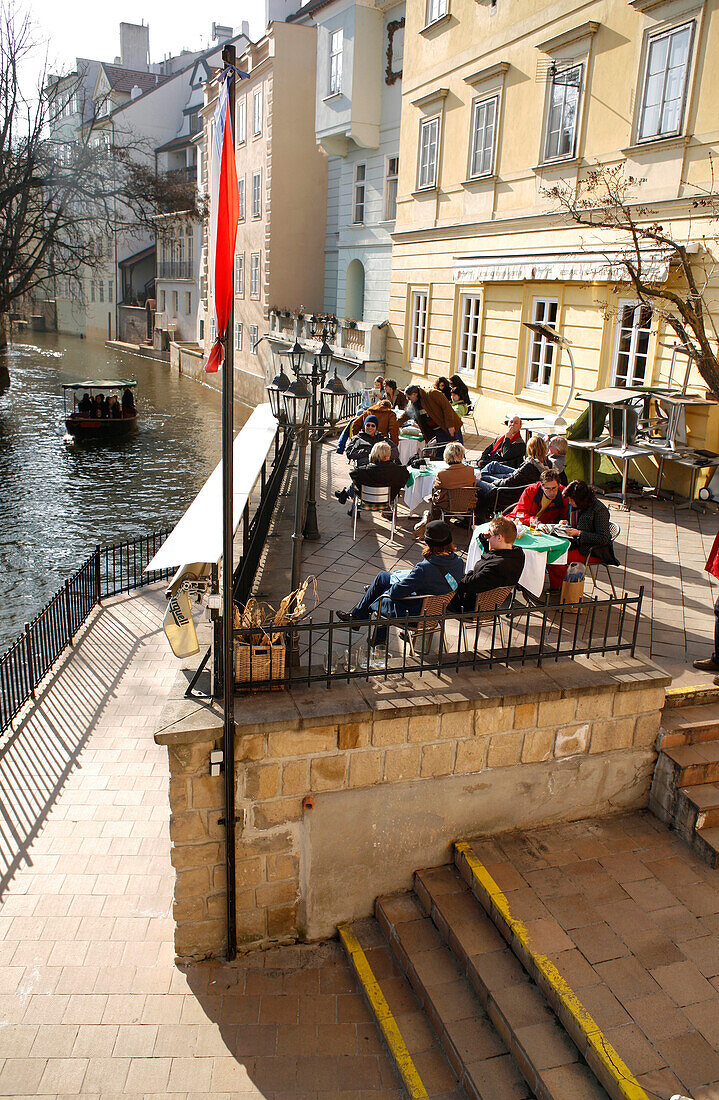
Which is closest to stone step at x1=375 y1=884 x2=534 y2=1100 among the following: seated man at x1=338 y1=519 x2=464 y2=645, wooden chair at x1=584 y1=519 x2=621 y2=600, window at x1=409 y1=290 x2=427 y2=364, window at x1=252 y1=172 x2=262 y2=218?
seated man at x1=338 y1=519 x2=464 y2=645

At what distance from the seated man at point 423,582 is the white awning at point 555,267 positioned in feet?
19.9

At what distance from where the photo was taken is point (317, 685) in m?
5.49

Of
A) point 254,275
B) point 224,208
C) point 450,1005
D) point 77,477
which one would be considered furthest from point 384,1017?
point 254,275

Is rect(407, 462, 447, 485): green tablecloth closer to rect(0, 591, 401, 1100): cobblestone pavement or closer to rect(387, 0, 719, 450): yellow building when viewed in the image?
rect(387, 0, 719, 450): yellow building

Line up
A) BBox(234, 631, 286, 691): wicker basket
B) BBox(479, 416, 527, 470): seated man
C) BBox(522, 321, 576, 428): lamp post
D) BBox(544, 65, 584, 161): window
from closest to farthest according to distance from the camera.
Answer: BBox(234, 631, 286, 691): wicker basket < BBox(479, 416, 527, 470): seated man < BBox(522, 321, 576, 428): lamp post < BBox(544, 65, 584, 161): window

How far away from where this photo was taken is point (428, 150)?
19312mm

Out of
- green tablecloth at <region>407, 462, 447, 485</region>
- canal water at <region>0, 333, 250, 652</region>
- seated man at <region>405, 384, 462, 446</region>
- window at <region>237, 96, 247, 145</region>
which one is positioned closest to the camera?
green tablecloth at <region>407, 462, 447, 485</region>

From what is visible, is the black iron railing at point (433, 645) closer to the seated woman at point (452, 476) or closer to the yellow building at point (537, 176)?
the seated woman at point (452, 476)

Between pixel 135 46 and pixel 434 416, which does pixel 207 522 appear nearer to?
pixel 434 416

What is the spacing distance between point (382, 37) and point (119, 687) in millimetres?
A: 24801

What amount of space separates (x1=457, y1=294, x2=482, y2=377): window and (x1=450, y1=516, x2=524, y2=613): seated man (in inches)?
480

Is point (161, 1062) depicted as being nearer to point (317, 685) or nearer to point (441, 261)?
point (317, 685)

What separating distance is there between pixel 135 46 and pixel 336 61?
46.5 m

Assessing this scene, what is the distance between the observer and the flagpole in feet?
14.6
